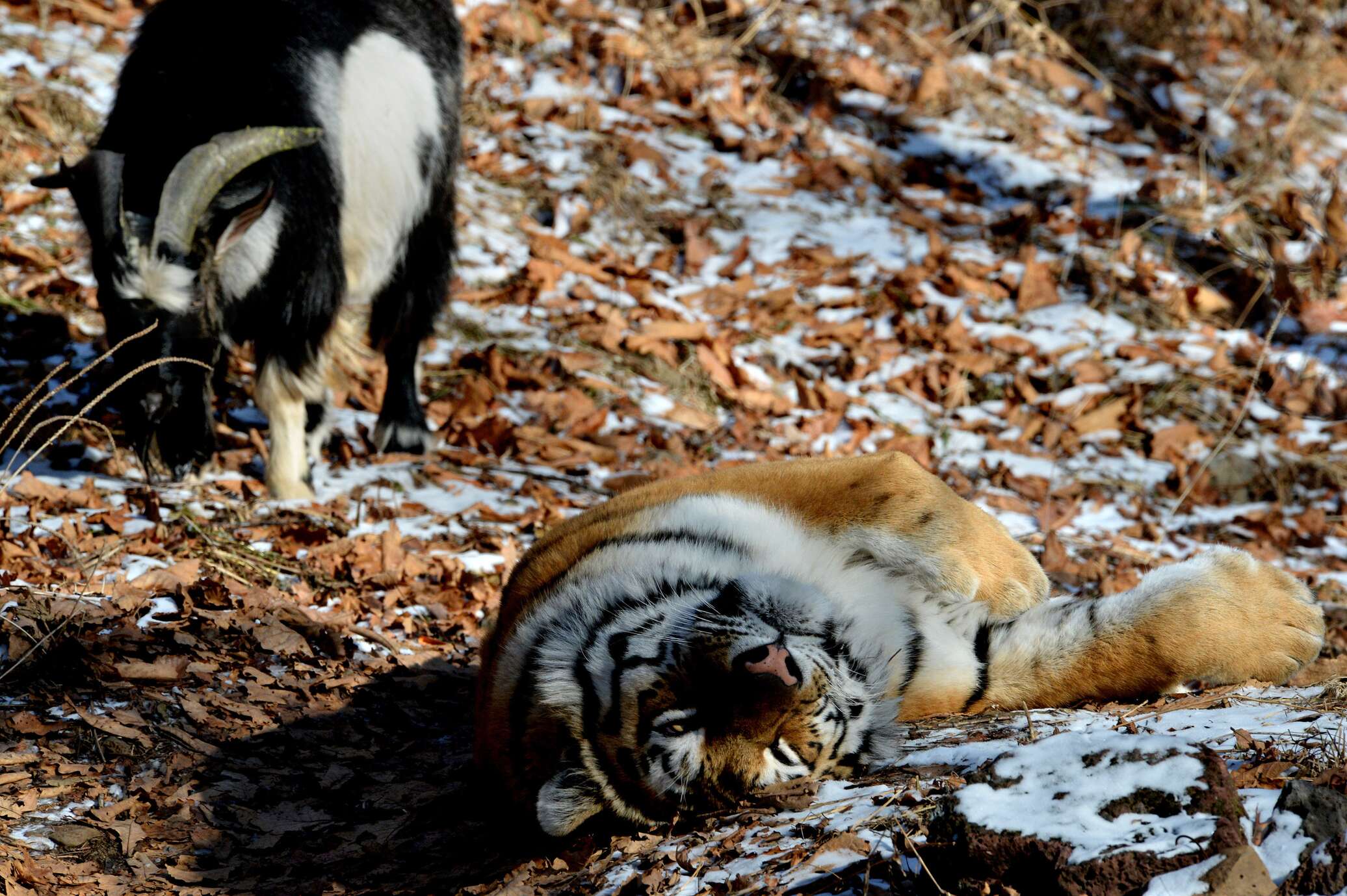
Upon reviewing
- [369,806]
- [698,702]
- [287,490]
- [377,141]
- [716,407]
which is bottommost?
[716,407]

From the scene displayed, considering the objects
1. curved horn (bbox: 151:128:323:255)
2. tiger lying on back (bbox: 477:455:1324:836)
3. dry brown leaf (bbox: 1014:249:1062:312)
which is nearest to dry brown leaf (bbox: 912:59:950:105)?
dry brown leaf (bbox: 1014:249:1062:312)

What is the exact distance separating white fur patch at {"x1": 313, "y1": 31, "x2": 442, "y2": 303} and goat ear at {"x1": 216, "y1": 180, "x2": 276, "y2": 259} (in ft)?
1.64

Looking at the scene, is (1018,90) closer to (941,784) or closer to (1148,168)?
(1148,168)

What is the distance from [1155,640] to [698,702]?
1185 millimetres

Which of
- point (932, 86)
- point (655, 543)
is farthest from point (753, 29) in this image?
point (655, 543)

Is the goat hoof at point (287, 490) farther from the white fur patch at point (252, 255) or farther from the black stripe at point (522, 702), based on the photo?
the black stripe at point (522, 702)

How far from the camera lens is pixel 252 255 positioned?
15.7ft

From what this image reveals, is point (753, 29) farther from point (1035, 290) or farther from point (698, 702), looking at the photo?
point (698, 702)

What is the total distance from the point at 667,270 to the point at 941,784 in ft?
19.8

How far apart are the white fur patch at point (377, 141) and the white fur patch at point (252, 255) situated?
441 millimetres

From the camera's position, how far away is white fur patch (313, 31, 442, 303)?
512 centimetres

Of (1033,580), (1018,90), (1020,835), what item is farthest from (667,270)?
(1020,835)

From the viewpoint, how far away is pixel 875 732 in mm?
2523

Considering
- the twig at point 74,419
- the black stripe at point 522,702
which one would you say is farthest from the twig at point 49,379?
the black stripe at point 522,702
